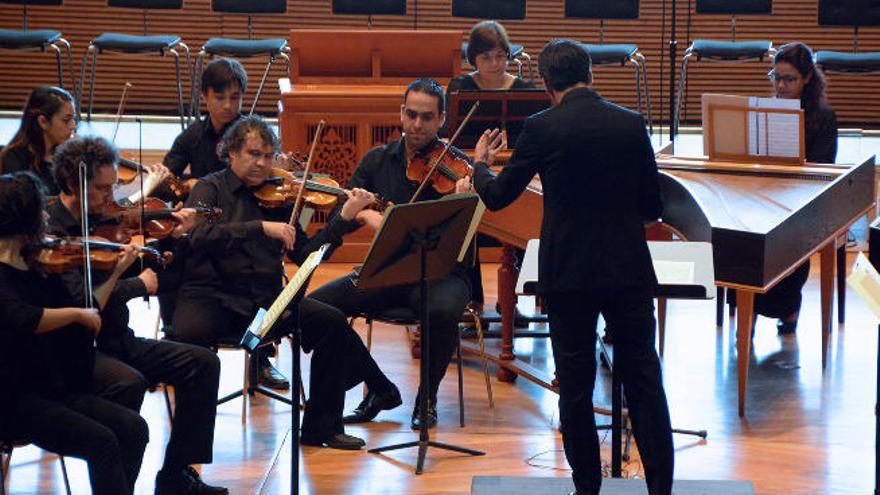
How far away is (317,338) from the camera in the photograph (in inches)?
176

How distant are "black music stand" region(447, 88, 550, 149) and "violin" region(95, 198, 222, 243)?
1072 millimetres

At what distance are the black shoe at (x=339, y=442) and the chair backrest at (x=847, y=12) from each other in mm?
5202

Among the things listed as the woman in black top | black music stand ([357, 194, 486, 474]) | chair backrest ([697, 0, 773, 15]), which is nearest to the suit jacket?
black music stand ([357, 194, 486, 474])

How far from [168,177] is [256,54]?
124 inches

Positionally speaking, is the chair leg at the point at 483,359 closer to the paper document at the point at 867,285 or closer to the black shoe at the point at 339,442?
the black shoe at the point at 339,442

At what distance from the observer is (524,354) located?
18.1 feet

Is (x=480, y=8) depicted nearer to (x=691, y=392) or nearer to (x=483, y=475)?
(x=691, y=392)

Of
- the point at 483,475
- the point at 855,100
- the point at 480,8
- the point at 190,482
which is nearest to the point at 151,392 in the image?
the point at 190,482

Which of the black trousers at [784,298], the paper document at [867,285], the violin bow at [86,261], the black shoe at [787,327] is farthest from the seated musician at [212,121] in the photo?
the paper document at [867,285]

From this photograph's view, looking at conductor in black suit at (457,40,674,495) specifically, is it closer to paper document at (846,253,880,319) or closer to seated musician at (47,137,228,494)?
paper document at (846,253,880,319)

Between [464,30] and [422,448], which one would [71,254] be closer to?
[422,448]

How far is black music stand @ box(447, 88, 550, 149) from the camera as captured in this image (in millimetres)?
5094

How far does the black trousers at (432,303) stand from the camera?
4.56m

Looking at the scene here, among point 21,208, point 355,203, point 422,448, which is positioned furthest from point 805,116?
point 21,208
